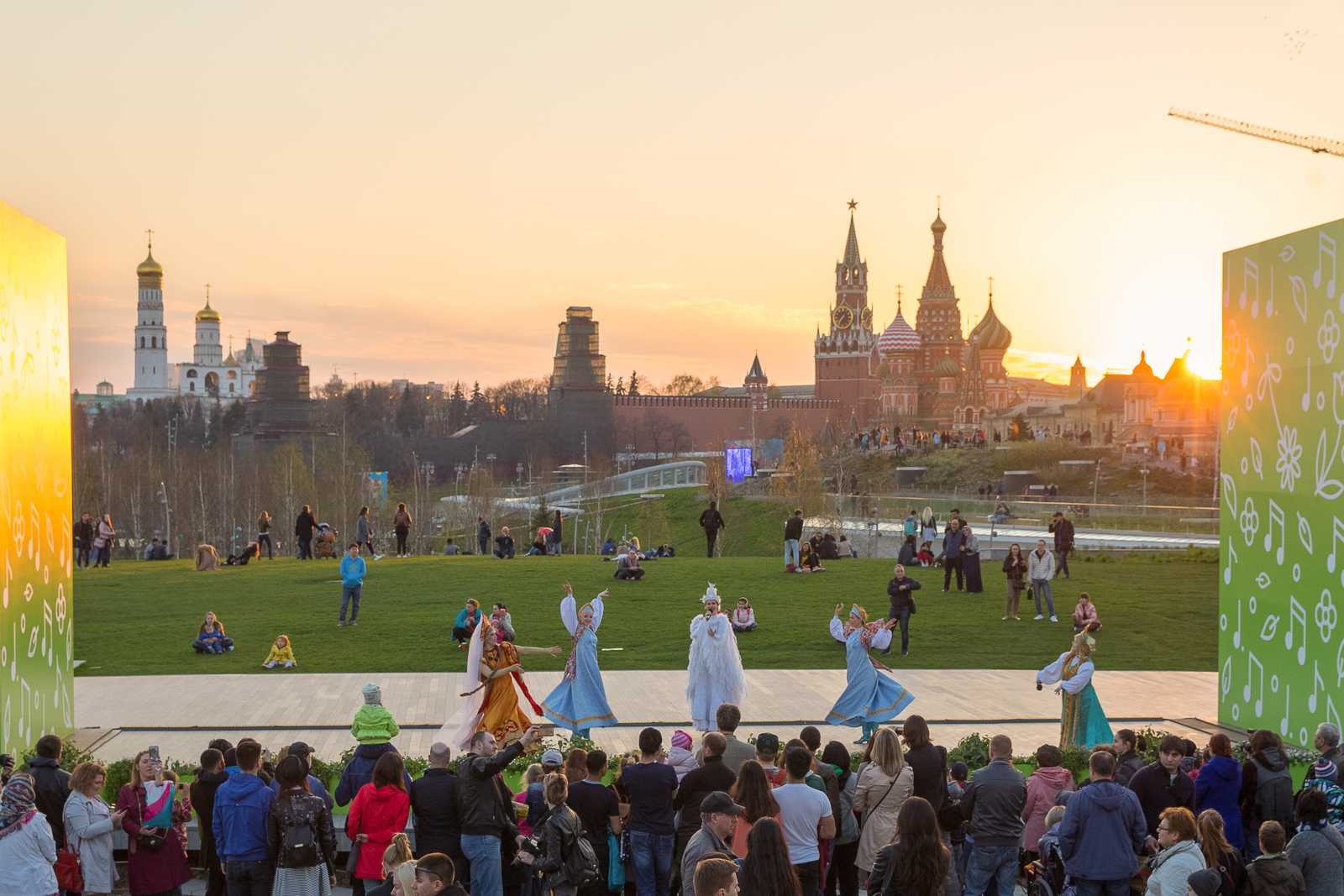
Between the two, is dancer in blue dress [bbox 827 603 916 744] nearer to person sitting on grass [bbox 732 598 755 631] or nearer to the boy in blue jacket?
person sitting on grass [bbox 732 598 755 631]

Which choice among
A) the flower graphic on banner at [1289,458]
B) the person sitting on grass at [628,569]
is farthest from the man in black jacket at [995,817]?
the person sitting on grass at [628,569]

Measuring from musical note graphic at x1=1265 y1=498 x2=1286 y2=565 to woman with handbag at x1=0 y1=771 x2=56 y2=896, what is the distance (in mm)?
12372

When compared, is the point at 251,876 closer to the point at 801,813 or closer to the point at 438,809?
the point at 438,809

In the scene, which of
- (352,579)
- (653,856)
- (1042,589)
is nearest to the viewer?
(653,856)

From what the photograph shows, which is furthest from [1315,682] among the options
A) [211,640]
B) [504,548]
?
[504,548]

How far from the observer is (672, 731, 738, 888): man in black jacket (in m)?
7.33

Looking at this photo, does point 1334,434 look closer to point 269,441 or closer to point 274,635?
point 274,635

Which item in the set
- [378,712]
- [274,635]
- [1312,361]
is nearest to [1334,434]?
[1312,361]

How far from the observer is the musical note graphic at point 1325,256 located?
11.9 metres

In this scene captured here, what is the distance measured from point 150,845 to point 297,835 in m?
1.26

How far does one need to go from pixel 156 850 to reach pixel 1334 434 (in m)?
11.8

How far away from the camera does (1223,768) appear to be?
818cm

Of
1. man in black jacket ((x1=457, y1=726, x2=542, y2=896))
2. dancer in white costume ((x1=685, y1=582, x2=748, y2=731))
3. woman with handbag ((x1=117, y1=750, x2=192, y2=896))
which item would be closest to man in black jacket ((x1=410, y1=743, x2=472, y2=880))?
man in black jacket ((x1=457, y1=726, x2=542, y2=896))

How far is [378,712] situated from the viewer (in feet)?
28.8
